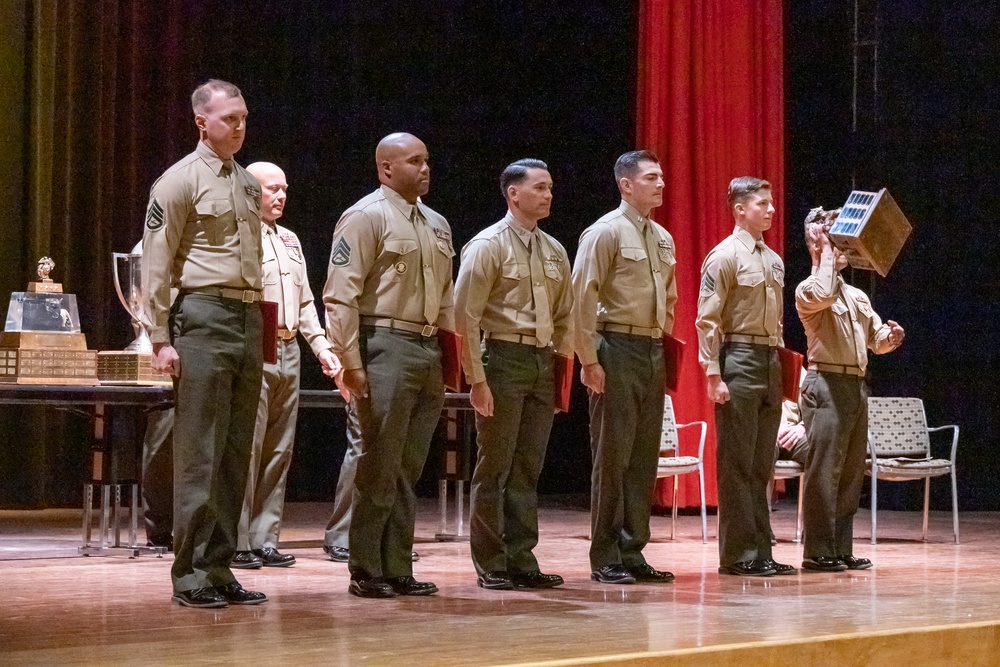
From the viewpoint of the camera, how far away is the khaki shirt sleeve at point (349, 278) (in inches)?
170

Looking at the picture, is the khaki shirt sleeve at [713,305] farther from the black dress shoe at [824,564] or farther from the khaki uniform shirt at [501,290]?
Answer: the black dress shoe at [824,564]

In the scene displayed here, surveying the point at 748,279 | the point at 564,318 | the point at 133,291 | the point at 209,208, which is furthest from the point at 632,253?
the point at 133,291

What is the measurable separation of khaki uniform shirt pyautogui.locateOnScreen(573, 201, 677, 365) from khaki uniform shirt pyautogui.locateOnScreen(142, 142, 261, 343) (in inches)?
50.2

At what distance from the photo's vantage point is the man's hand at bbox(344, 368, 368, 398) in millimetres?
4305

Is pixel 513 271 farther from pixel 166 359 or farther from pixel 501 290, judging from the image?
pixel 166 359

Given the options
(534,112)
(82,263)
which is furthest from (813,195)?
(82,263)

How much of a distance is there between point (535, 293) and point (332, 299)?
746mm

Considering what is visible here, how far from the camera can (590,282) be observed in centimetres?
492

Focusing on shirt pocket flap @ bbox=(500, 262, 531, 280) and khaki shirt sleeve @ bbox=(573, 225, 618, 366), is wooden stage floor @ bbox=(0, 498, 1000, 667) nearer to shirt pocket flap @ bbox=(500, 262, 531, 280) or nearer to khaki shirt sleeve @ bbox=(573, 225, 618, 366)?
khaki shirt sleeve @ bbox=(573, 225, 618, 366)

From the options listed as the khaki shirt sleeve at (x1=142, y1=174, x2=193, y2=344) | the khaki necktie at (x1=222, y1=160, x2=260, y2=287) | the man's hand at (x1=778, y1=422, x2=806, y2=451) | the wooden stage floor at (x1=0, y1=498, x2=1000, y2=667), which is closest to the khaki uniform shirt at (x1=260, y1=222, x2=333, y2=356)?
the wooden stage floor at (x1=0, y1=498, x2=1000, y2=667)

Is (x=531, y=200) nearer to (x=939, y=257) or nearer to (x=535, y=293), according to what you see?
(x=535, y=293)

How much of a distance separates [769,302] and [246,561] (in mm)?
2255

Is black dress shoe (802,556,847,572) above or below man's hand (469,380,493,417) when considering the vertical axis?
below

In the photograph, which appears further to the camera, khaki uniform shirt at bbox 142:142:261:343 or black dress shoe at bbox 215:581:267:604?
black dress shoe at bbox 215:581:267:604
